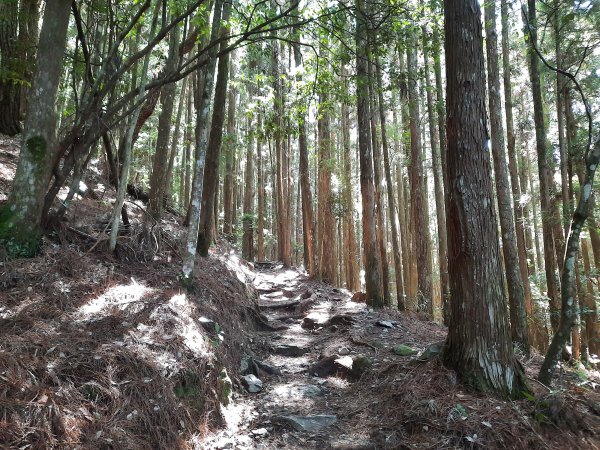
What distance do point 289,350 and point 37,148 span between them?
485cm

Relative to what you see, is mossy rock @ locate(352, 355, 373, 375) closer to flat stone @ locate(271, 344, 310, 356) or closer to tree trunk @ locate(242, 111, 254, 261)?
flat stone @ locate(271, 344, 310, 356)

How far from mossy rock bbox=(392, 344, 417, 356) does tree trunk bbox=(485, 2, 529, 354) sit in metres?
2.51

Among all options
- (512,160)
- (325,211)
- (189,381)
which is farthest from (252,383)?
(512,160)

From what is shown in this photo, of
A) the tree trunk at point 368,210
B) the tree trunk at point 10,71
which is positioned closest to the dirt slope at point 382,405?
the tree trunk at point 368,210

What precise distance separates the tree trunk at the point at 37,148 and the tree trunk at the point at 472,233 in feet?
16.1

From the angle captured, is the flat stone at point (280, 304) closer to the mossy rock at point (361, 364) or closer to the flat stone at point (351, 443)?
the mossy rock at point (361, 364)

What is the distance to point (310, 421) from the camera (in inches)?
172

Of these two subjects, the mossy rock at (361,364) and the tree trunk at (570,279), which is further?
the mossy rock at (361,364)

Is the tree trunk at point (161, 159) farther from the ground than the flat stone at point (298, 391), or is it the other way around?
the tree trunk at point (161, 159)

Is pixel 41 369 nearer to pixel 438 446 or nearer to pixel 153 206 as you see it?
pixel 438 446

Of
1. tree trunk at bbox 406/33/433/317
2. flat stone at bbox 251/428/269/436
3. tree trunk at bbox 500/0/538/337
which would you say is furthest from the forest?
tree trunk at bbox 500/0/538/337

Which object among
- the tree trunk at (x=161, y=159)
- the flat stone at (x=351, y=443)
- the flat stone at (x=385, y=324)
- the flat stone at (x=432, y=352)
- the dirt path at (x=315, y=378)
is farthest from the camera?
the tree trunk at (x=161, y=159)

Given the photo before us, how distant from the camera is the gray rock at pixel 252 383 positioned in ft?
17.4

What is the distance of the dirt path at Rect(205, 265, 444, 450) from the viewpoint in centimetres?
411
